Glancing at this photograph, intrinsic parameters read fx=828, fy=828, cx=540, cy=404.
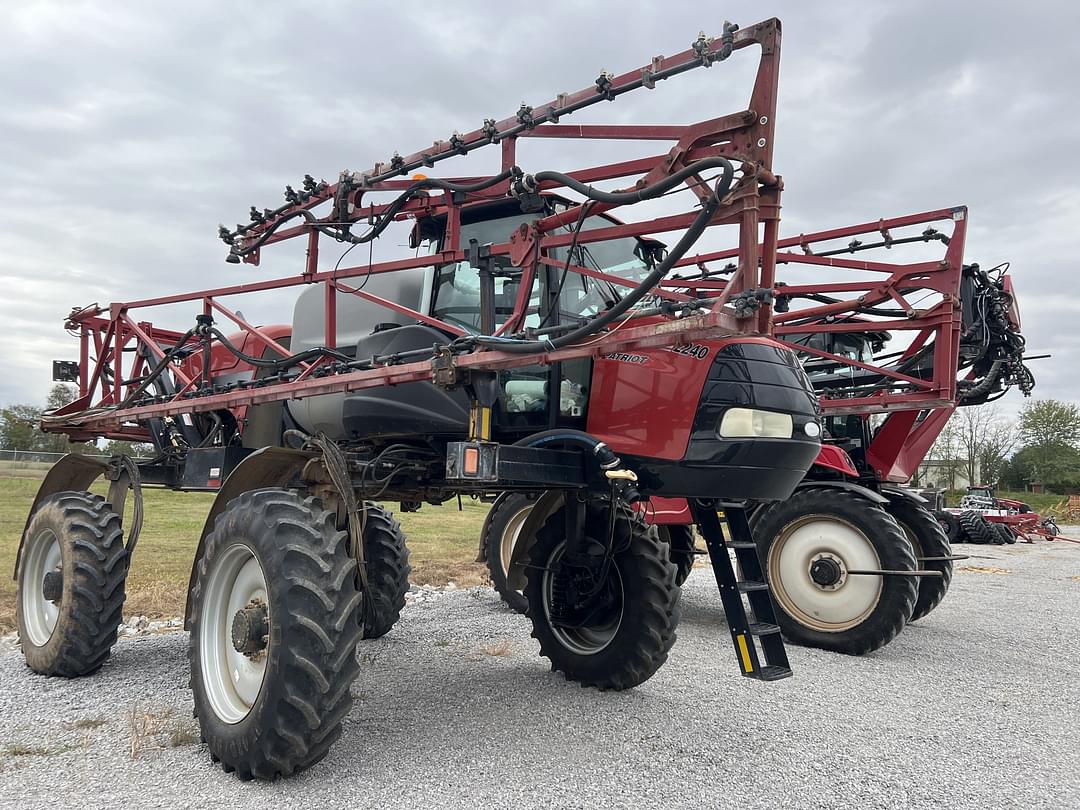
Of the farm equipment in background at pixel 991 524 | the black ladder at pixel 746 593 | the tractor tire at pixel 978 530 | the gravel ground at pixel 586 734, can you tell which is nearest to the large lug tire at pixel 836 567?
the gravel ground at pixel 586 734

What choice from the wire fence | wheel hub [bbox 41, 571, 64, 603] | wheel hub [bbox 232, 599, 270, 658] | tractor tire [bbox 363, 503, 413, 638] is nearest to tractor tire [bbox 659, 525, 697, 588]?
tractor tire [bbox 363, 503, 413, 638]

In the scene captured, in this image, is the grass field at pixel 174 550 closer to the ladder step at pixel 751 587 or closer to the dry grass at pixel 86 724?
the dry grass at pixel 86 724

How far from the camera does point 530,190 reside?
3.74 metres

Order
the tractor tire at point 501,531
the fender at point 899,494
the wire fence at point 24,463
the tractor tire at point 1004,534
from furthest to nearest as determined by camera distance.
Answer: the wire fence at point 24,463
the tractor tire at point 1004,534
the tractor tire at point 501,531
the fender at point 899,494

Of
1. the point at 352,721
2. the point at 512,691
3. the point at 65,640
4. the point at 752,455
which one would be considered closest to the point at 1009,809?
the point at 752,455

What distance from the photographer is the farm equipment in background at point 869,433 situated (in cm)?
703

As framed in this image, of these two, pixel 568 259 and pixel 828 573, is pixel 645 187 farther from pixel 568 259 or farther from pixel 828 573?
pixel 828 573

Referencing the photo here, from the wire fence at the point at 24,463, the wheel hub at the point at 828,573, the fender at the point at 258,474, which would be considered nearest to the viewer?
the fender at the point at 258,474

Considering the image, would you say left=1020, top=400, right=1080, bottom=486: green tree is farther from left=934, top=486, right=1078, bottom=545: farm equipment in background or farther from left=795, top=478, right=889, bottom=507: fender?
left=795, top=478, right=889, bottom=507: fender

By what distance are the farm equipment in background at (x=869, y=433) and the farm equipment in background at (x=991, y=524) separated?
11629mm

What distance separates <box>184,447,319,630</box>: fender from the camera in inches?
171

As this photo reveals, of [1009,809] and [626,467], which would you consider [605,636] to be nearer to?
[626,467]

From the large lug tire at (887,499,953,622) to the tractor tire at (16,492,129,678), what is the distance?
6.59 meters

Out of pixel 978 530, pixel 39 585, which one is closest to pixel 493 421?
pixel 39 585
